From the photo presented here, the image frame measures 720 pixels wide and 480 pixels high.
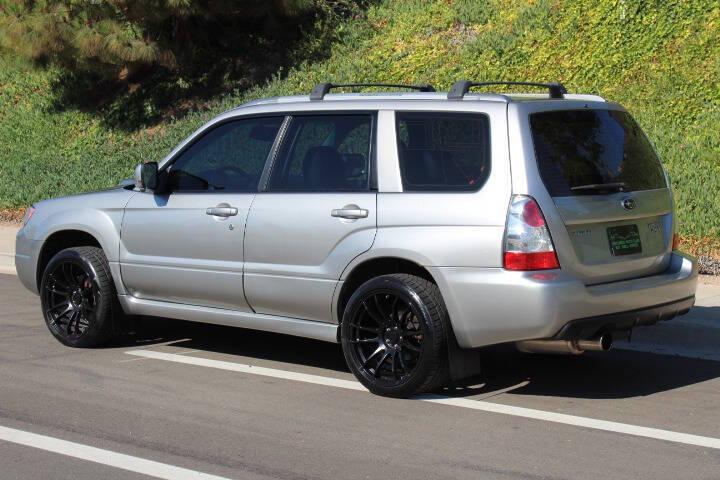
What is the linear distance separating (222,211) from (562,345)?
98.5 inches

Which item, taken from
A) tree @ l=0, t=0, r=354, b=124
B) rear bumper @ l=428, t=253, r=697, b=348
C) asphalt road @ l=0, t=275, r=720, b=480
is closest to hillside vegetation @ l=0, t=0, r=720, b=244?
tree @ l=0, t=0, r=354, b=124

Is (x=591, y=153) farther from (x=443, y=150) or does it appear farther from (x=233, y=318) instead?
(x=233, y=318)

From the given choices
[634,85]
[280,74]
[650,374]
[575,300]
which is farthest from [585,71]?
[575,300]

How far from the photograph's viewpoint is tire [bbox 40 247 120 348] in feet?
27.7

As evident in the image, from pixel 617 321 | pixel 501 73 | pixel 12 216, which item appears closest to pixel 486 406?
pixel 617 321

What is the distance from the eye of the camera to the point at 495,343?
6.58 metres

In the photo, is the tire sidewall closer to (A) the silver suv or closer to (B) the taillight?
(A) the silver suv

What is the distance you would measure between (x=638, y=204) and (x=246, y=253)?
2.53 m

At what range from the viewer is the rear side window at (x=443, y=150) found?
674 centimetres

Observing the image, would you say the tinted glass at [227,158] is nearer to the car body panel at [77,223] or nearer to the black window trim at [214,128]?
the black window trim at [214,128]

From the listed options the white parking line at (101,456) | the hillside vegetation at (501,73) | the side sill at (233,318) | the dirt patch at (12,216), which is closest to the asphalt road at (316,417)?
the white parking line at (101,456)

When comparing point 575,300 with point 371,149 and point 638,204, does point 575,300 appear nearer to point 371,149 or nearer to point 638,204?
point 638,204

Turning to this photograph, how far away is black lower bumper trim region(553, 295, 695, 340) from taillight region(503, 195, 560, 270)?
366 millimetres

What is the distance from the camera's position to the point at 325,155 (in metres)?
7.42
